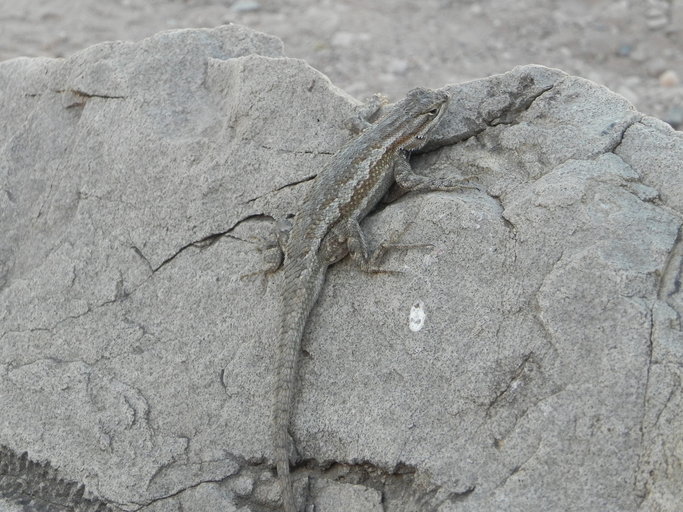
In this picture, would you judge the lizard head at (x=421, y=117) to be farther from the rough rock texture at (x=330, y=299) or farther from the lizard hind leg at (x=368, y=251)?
the lizard hind leg at (x=368, y=251)

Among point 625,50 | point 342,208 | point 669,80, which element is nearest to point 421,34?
point 625,50

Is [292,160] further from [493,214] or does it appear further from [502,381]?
[502,381]

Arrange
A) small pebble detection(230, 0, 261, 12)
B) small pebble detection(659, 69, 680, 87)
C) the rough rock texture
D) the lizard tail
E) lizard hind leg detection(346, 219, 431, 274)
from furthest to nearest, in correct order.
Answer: small pebble detection(230, 0, 261, 12) → small pebble detection(659, 69, 680, 87) → lizard hind leg detection(346, 219, 431, 274) → the lizard tail → the rough rock texture

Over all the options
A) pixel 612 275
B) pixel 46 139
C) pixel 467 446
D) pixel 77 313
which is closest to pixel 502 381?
pixel 467 446

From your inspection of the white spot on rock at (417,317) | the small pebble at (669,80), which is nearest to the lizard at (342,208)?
the white spot on rock at (417,317)

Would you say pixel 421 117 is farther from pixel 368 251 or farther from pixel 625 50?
pixel 625 50

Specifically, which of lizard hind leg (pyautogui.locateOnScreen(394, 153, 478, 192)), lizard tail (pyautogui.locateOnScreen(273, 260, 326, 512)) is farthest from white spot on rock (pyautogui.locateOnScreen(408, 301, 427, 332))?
lizard hind leg (pyautogui.locateOnScreen(394, 153, 478, 192))

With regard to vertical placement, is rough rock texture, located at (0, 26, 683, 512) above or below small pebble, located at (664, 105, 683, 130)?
→ above

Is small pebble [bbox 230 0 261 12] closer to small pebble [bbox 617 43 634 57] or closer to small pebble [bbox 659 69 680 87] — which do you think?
small pebble [bbox 617 43 634 57]
